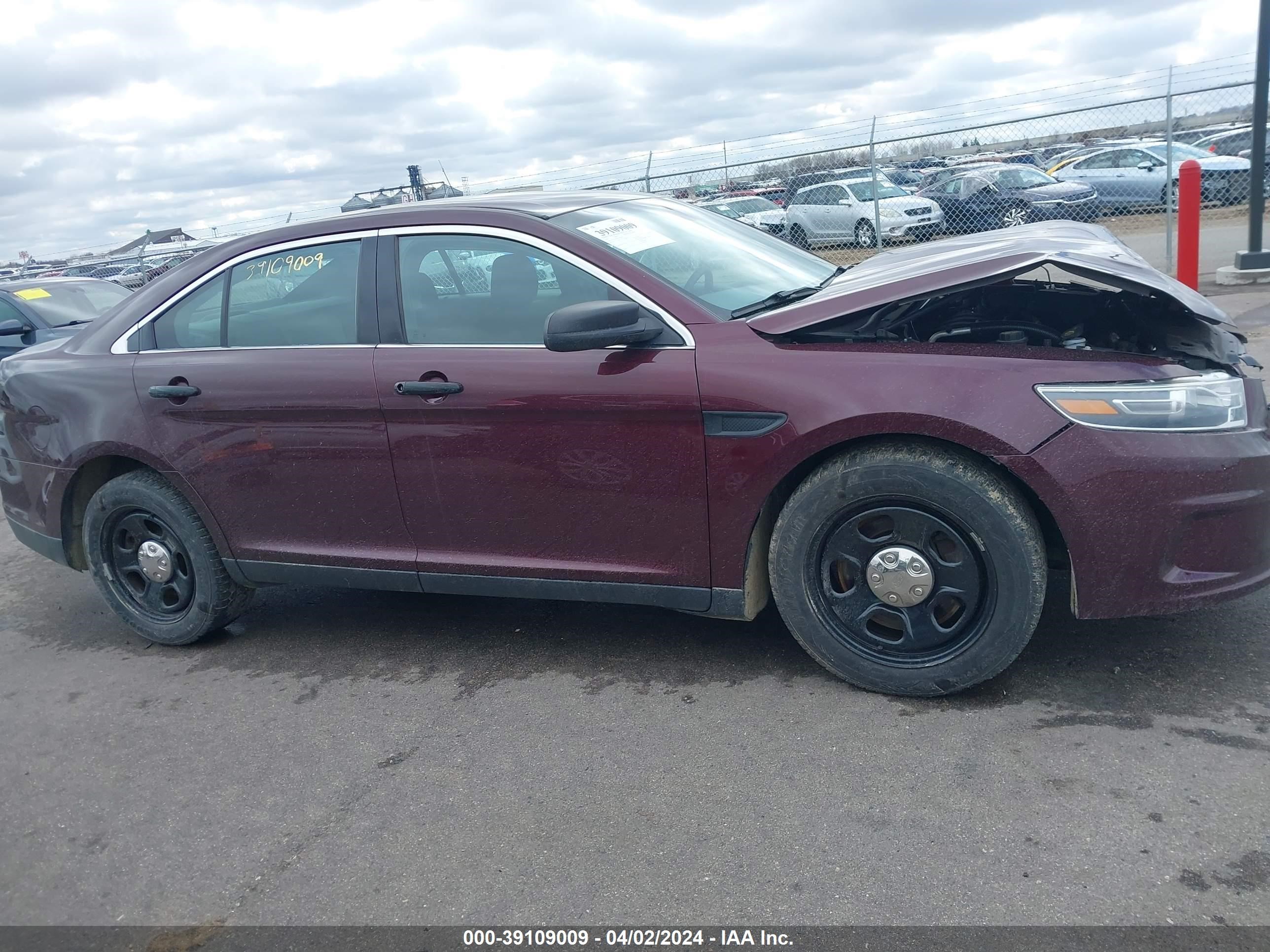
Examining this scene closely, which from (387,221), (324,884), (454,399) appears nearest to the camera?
(324,884)

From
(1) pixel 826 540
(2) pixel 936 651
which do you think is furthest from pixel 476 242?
(2) pixel 936 651

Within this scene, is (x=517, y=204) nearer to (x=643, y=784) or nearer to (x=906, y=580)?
(x=906, y=580)

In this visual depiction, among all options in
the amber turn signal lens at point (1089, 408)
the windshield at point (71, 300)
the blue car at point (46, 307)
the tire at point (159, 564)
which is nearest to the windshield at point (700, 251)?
the amber turn signal lens at point (1089, 408)

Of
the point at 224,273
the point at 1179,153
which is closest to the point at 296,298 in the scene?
the point at 224,273

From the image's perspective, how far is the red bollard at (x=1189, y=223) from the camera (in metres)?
9.70

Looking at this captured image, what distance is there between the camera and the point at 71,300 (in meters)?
10.1

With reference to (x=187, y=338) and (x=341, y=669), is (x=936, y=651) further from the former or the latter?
(x=187, y=338)

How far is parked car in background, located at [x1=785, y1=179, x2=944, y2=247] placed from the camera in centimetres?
1570

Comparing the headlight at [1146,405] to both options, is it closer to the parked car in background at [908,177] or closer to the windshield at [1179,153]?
the parked car in background at [908,177]

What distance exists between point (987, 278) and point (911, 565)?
90cm

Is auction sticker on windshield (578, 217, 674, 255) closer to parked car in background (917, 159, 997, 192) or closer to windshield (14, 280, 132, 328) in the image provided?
windshield (14, 280, 132, 328)

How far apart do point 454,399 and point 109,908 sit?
1818 millimetres

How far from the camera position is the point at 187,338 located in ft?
14.2

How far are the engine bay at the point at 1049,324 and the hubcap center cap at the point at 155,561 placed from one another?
282 centimetres
